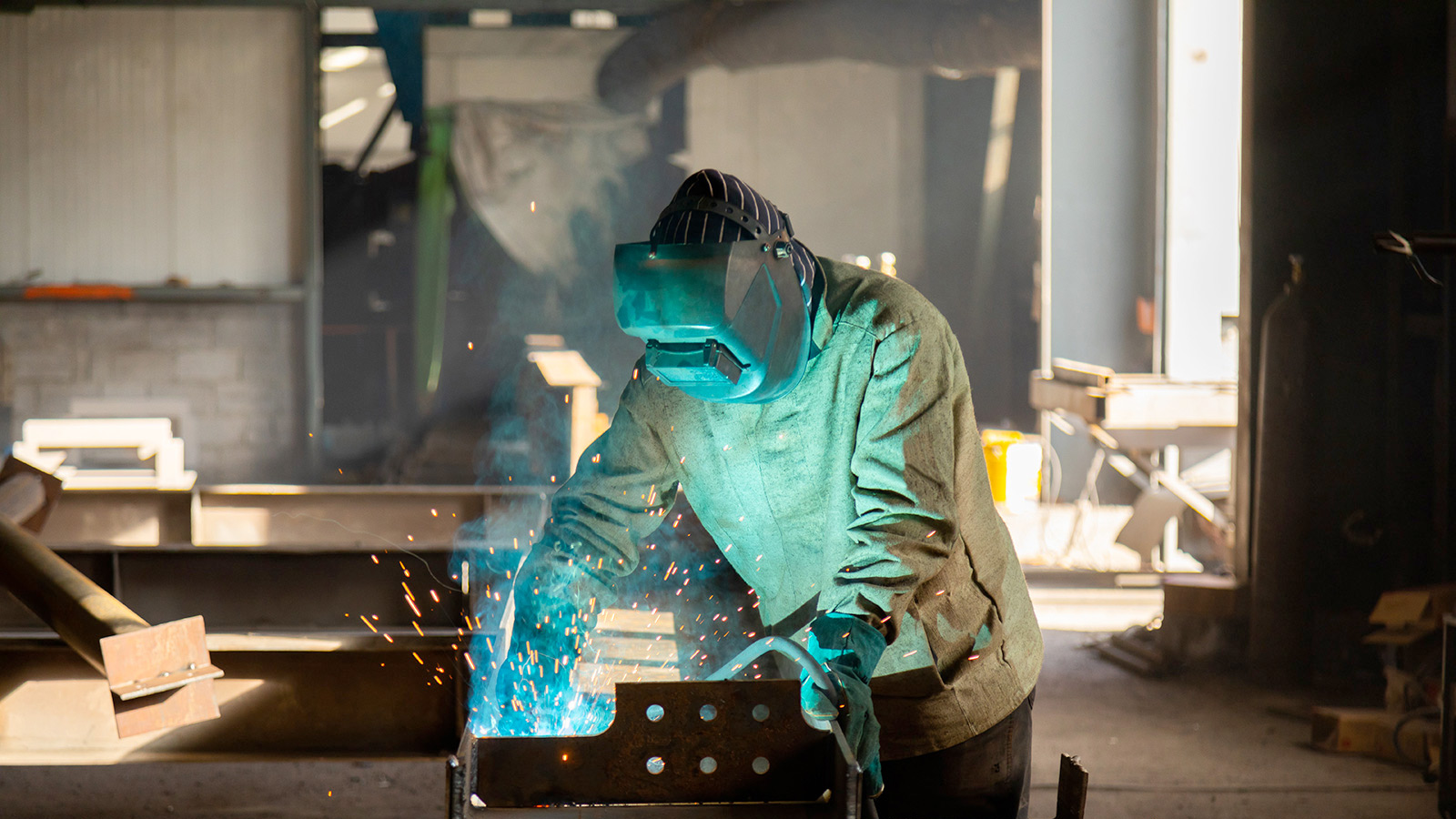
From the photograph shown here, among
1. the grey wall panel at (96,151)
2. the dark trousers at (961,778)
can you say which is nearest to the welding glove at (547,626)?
the dark trousers at (961,778)

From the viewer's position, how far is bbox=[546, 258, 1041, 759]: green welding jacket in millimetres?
1354

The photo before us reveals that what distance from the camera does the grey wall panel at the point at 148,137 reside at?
8.09m

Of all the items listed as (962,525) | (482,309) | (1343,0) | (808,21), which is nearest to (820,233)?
(808,21)

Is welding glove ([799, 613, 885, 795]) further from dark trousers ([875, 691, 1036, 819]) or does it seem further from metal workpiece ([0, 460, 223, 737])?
metal workpiece ([0, 460, 223, 737])

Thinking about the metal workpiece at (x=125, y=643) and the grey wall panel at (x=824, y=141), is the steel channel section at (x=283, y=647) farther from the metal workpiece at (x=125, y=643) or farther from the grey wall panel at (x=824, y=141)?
the grey wall panel at (x=824, y=141)

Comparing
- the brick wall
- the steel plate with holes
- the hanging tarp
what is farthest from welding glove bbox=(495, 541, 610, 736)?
the brick wall

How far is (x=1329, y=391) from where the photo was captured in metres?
4.52

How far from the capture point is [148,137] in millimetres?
8133

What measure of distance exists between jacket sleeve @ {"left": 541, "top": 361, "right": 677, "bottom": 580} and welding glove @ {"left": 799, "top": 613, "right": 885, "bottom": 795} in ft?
1.20

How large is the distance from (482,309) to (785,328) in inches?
302

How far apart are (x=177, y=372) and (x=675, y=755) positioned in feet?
26.5

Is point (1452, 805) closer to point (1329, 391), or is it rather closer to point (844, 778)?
point (1329, 391)

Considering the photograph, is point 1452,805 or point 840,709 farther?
point 1452,805

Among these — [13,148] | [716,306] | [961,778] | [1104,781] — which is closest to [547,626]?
[716,306]
